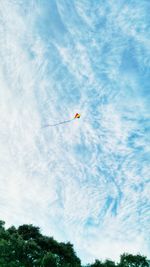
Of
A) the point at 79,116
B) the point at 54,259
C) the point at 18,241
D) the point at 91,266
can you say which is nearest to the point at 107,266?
the point at 91,266

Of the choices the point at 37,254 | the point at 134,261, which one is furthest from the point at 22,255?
the point at 134,261

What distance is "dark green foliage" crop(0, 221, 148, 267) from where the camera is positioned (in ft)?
127

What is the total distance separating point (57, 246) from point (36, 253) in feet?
45.1

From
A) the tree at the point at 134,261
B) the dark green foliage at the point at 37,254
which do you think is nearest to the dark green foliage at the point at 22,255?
the dark green foliage at the point at 37,254

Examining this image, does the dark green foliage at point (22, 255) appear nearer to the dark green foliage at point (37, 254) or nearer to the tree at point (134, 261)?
the dark green foliage at point (37, 254)

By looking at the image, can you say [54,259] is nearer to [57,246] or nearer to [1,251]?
[1,251]

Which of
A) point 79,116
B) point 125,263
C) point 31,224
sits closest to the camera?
point 79,116

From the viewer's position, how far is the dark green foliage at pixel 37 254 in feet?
127

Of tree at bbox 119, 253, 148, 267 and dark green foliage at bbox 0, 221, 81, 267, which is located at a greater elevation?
tree at bbox 119, 253, 148, 267

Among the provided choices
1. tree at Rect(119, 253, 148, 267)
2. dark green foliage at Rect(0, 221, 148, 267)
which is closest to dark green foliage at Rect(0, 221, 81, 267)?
dark green foliage at Rect(0, 221, 148, 267)

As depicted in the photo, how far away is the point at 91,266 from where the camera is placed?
51.0m

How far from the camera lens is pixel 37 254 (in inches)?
1679

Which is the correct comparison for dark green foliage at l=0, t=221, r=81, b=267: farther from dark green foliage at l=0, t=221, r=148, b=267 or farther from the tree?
the tree

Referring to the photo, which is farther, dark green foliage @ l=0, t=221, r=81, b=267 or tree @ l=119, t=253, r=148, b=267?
tree @ l=119, t=253, r=148, b=267
